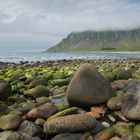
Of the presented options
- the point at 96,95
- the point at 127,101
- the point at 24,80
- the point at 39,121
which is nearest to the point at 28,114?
the point at 39,121

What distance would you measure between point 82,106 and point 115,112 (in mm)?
1071

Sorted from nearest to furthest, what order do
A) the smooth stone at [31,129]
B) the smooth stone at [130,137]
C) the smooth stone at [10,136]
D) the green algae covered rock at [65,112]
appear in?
the smooth stone at [130,137] → the smooth stone at [10,136] → the smooth stone at [31,129] → the green algae covered rock at [65,112]

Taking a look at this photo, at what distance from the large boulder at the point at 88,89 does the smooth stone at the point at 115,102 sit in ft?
1.08

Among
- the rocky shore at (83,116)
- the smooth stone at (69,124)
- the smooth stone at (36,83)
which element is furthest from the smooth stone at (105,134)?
the smooth stone at (36,83)

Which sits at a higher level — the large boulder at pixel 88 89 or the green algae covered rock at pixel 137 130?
the large boulder at pixel 88 89

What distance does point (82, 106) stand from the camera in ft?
32.6

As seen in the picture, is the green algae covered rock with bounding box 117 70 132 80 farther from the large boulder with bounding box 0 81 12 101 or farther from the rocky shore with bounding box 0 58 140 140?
the large boulder with bounding box 0 81 12 101

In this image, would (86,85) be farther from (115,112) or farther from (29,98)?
(29,98)

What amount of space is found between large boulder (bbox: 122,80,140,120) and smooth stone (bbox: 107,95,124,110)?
0.31 metres

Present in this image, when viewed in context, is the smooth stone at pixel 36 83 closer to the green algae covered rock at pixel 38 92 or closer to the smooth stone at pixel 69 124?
the green algae covered rock at pixel 38 92

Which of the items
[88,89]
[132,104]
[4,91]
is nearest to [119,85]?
[88,89]

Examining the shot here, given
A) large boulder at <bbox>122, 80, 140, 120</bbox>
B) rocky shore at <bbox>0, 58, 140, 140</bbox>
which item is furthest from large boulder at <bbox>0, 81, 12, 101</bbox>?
large boulder at <bbox>122, 80, 140, 120</bbox>

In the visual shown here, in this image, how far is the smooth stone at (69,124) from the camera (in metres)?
8.02

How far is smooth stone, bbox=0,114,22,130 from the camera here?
27.9 ft
